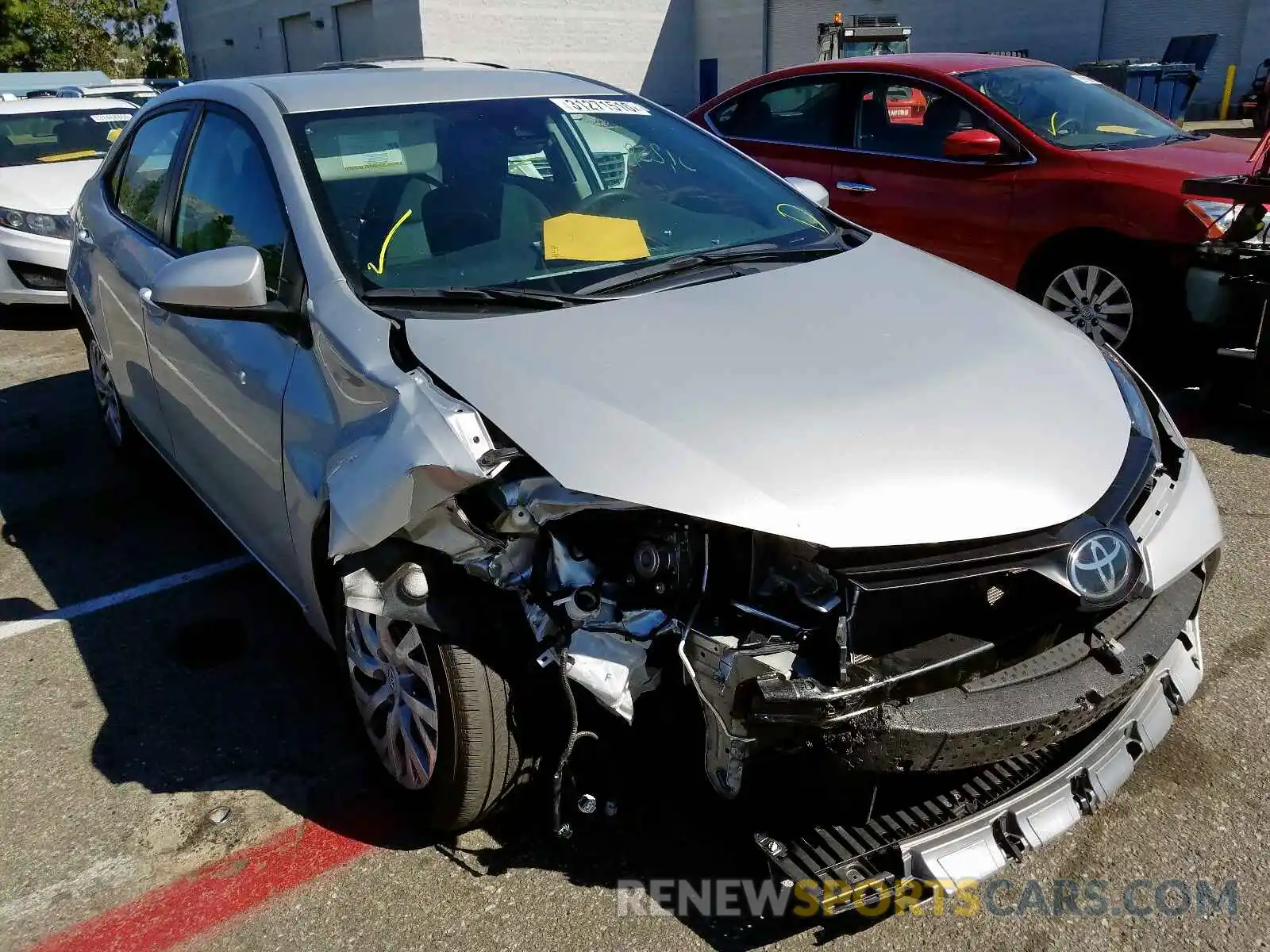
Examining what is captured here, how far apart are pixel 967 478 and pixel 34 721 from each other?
9.03ft

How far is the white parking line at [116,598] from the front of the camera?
3650mm

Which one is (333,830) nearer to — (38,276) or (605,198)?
(605,198)

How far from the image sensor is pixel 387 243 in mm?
2818

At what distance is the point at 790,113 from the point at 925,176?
3.68 ft

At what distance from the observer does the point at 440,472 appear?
2154 mm

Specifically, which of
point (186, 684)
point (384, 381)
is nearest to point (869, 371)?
point (384, 381)

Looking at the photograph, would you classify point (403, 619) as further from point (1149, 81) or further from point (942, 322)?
point (1149, 81)

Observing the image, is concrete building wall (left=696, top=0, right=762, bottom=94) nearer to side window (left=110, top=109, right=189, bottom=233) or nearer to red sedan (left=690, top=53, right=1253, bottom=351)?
red sedan (left=690, top=53, right=1253, bottom=351)

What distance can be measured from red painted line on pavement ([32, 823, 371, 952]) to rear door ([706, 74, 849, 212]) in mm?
4746

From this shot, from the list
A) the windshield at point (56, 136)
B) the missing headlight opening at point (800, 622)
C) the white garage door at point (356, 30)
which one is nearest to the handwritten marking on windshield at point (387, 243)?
the missing headlight opening at point (800, 622)

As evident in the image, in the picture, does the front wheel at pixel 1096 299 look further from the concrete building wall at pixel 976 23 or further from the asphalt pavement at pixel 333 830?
the concrete building wall at pixel 976 23

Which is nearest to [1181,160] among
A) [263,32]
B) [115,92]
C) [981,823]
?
[981,823]

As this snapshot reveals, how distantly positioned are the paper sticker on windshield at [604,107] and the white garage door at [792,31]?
26.9 meters

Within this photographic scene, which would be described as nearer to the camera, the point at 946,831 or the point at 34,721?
the point at 946,831
